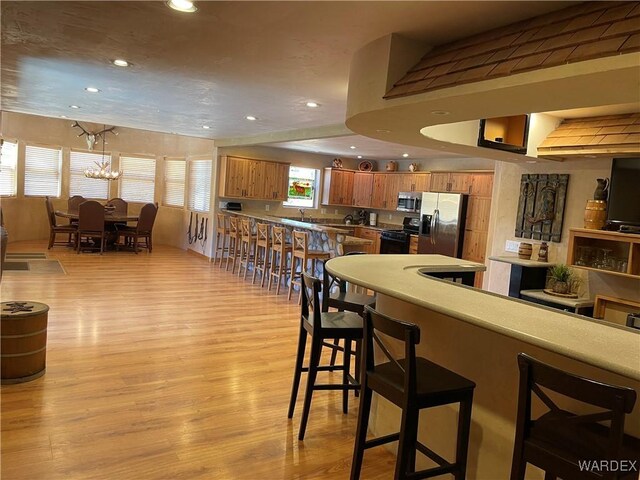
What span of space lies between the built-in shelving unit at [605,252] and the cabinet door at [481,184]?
12.2ft

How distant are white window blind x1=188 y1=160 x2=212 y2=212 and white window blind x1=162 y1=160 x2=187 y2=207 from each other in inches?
16.3

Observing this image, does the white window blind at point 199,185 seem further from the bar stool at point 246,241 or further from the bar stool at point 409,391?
the bar stool at point 409,391

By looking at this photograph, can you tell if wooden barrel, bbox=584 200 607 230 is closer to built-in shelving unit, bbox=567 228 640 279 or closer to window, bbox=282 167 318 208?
built-in shelving unit, bbox=567 228 640 279

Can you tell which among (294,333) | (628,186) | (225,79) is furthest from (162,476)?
(628,186)

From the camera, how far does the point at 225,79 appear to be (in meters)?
3.99

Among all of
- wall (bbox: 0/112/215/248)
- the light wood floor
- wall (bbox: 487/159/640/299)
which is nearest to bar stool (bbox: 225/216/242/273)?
wall (bbox: 0/112/215/248)

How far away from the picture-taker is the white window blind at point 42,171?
968 centimetres

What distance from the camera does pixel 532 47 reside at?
2055 millimetres

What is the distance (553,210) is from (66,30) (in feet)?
13.9

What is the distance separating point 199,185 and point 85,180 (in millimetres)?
2751

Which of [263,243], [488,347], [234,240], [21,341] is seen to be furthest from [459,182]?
[21,341]

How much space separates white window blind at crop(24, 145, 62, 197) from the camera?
968 centimetres

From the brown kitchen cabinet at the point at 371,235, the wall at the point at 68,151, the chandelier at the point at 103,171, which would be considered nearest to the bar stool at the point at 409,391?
the brown kitchen cabinet at the point at 371,235

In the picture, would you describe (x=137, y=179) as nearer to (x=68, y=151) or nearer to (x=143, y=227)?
(x=68, y=151)
